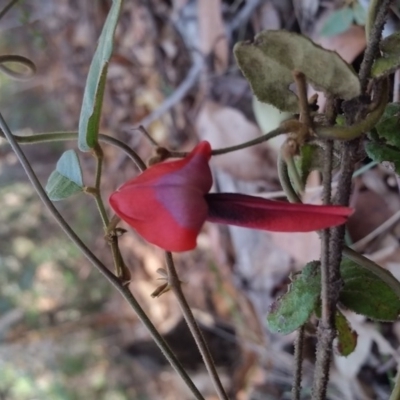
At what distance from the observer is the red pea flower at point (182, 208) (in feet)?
0.91

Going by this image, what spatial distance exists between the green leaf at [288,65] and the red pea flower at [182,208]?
7 cm

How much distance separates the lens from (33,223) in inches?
67.7

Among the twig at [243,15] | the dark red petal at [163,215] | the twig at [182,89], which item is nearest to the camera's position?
the dark red petal at [163,215]

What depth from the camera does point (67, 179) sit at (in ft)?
1.42

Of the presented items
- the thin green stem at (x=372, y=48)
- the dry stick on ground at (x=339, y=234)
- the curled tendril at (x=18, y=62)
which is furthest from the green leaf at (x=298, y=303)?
the curled tendril at (x=18, y=62)

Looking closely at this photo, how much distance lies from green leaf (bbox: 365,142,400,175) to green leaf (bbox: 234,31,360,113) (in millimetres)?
73

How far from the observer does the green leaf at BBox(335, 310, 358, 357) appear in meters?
0.43

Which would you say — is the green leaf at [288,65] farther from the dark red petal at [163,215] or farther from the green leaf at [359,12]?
the green leaf at [359,12]

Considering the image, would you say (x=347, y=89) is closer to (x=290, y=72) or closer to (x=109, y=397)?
(x=290, y=72)

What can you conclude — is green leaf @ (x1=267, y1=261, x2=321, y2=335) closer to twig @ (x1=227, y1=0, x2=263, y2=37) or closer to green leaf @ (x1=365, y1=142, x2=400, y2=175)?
green leaf @ (x1=365, y1=142, x2=400, y2=175)

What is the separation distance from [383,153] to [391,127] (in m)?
0.03

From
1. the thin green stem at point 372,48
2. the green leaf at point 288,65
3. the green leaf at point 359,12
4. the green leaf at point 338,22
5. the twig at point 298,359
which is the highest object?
the green leaf at point 338,22

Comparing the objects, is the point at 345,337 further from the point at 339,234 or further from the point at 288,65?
the point at 288,65

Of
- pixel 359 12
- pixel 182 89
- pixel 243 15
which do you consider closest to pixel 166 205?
pixel 359 12
